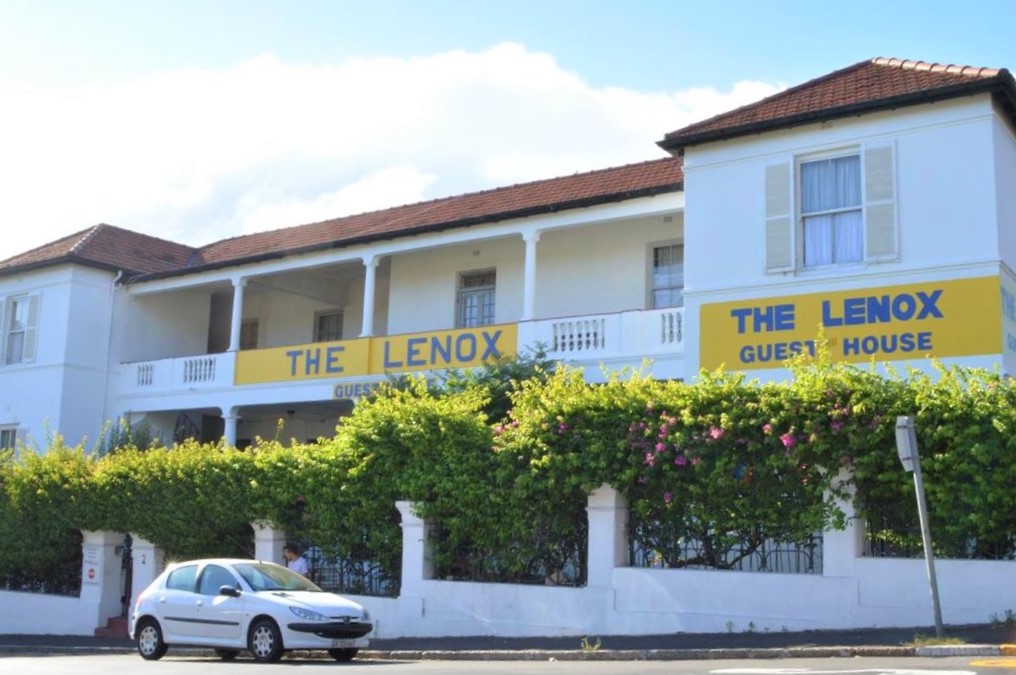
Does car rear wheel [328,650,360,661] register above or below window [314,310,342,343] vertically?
below

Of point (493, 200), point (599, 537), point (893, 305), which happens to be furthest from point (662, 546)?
point (493, 200)

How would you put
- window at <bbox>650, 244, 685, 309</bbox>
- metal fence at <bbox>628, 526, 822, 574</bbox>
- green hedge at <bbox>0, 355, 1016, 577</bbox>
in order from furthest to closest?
window at <bbox>650, 244, 685, 309</bbox>
metal fence at <bbox>628, 526, 822, 574</bbox>
green hedge at <bbox>0, 355, 1016, 577</bbox>

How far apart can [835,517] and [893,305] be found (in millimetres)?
4880

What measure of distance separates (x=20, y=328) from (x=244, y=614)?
1781cm

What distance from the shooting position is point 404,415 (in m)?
17.1

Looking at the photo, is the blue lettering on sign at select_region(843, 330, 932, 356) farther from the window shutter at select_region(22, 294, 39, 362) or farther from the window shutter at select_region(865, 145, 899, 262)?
the window shutter at select_region(22, 294, 39, 362)

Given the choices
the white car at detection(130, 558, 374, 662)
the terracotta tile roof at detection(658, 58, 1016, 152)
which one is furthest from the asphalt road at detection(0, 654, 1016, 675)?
the terracotta tile roof at detection(658, 58, 1016, 152)

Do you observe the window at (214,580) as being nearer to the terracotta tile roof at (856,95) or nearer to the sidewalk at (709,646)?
the sidewalk at (709,646)

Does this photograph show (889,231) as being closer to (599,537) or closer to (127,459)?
(599,537)

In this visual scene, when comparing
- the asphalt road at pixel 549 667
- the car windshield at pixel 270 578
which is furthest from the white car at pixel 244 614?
the asphalt road at pixel 549 667

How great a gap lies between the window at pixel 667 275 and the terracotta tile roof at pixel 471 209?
1469 mm

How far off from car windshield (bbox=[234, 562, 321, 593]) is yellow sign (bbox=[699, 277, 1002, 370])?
722 centimetres

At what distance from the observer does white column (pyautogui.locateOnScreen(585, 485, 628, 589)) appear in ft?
50.9

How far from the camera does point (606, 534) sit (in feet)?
51.1
